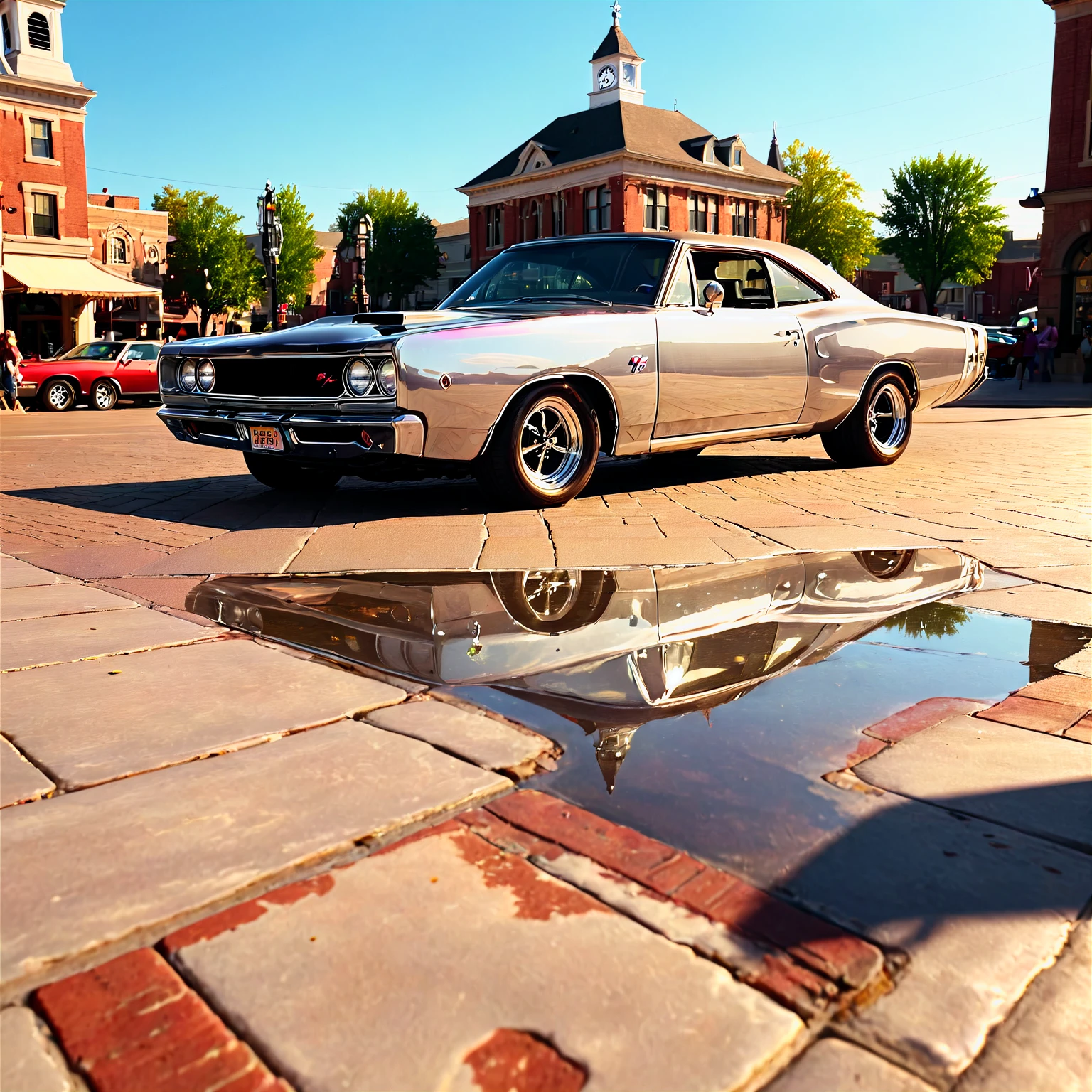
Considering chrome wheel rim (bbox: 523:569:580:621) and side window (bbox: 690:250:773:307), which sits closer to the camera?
chrome wheel rim (bbox: 523:569:580:621)

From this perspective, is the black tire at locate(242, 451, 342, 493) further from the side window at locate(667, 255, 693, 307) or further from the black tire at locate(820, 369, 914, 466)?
the black tire at locate(820, 369, 914, 466)

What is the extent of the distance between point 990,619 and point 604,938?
8.25ft

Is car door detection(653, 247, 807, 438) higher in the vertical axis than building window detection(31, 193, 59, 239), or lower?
lower

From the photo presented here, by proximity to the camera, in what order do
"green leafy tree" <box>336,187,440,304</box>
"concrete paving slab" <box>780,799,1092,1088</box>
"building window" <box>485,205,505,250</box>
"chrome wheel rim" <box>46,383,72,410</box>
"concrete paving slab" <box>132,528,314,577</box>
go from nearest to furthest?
"concrete paving slab" <box>780,799,1092,1088</box> < "concrete paving slab" <box>132,528,314,577</box> < "chrome wheel rim" <box>46,383,72,410</box> < "building window" <box>485,205,505,250</box> < "green leafy tree" <box>336,187,440,304</box>

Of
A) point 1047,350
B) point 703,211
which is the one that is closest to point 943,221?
point 703,211

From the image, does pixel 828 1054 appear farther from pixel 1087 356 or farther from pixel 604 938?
pixel 1087 356

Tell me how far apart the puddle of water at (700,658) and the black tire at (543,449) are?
4.84 feet

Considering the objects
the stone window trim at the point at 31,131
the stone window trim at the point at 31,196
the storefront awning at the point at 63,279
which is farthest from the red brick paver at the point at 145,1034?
the stone window trim at the point at 31,131

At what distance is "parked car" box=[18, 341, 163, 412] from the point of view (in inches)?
731

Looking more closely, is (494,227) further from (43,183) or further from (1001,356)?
(1001,356)

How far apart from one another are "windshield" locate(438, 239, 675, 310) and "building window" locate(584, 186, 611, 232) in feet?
145

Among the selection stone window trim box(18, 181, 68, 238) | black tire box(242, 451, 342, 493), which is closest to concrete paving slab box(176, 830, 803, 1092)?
black tire box(242, 451, 342, 493)

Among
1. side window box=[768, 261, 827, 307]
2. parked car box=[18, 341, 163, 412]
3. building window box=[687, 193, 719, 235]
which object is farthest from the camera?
building window box=[687, 193, 719, 235]

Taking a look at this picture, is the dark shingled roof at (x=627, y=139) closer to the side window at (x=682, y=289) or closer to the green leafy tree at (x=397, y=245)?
the green leafy tree at (x=397, y=245)
